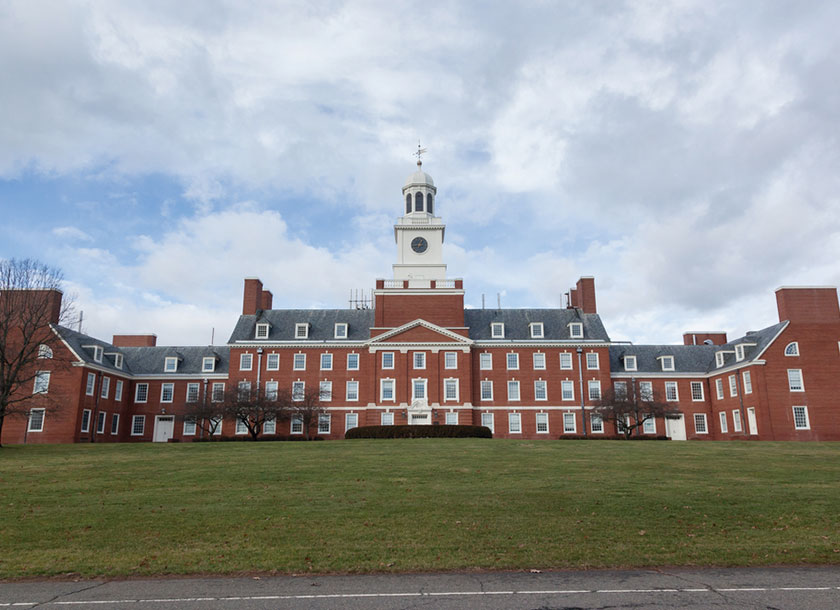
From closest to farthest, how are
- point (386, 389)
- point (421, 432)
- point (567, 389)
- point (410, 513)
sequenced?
1. point (410, 513)
2. point (421, 432)
3. point (386, 389)
4. point (567, 389)

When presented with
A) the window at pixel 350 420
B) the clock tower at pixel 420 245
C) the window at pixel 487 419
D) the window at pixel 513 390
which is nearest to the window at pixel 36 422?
the window at pixel 350 420

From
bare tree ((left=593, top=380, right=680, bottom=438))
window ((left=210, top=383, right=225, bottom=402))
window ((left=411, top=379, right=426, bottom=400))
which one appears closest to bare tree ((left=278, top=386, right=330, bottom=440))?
window ((left=210, top=383, right=225, bottom=402))

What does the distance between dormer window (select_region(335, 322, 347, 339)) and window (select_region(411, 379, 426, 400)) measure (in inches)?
307

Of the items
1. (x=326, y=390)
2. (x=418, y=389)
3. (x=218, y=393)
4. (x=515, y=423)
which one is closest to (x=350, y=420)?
(x=326, y=390)

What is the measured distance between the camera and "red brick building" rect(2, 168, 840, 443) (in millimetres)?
50969

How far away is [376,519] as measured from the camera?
16156mm

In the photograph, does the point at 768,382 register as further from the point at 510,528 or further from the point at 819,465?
the point at 510,528

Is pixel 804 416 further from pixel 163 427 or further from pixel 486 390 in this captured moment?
pixel 163 427

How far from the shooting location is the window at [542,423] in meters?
56.0

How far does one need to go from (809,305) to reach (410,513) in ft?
152

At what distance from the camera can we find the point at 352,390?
2245 inches

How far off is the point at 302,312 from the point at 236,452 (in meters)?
31.5

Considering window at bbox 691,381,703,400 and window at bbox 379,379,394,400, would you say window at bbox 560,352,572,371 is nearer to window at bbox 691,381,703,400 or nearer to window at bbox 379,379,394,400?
window at bbox 691,381,703,400

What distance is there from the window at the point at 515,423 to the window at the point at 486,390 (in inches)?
89.6
